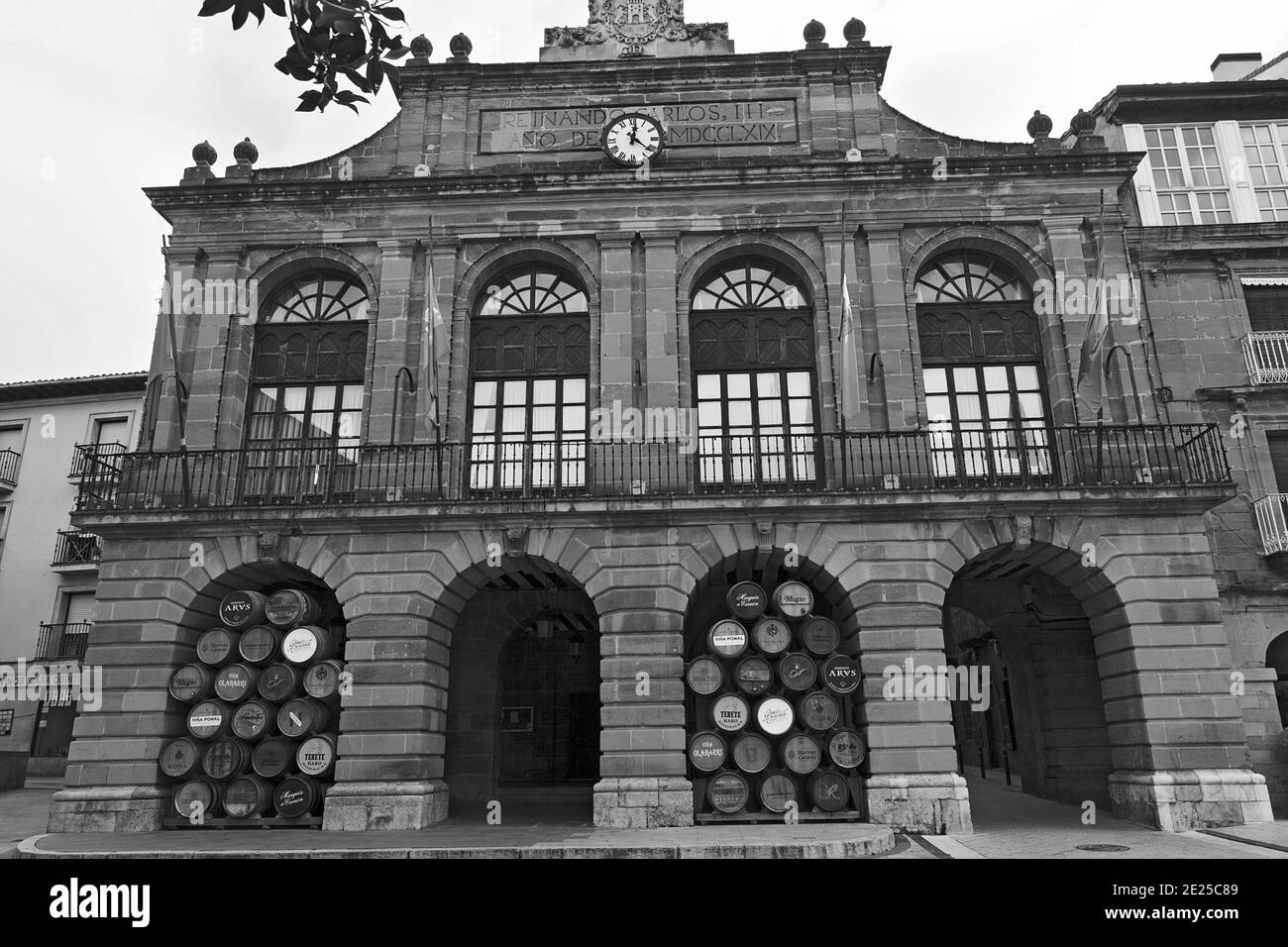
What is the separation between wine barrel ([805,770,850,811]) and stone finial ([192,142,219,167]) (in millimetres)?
16772

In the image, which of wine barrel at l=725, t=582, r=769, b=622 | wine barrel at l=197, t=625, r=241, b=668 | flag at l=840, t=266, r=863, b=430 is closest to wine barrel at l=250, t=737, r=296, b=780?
wine barrel at l=197, t=625, r=241, b=668

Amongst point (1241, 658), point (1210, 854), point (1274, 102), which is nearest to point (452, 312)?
point (1210, 854)

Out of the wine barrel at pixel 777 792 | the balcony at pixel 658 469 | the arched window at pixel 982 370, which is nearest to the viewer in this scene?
the wine barrel at pixel 777 792

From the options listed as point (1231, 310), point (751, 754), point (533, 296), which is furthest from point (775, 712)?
point (1231, 310)

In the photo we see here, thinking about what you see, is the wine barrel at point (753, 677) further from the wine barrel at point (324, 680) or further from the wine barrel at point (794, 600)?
the wine barrel at point (324, 680)

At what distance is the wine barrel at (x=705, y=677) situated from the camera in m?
14.7

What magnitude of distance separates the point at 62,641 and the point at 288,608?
685 inches

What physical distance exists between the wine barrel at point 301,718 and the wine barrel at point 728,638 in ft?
21.7

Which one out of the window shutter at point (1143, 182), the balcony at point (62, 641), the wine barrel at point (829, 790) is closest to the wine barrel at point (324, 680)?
the wine barrel at point (829, 790)

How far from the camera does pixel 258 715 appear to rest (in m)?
15.0

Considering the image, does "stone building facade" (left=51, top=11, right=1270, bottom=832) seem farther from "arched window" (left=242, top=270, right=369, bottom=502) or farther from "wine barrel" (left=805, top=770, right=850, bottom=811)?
"wine barrel" (left=805, top=770, right=850, bottom=811)

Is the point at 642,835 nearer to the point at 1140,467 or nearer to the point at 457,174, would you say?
the point at 1140,467

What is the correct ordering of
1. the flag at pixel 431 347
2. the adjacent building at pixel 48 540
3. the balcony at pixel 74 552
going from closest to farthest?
the flag at pixel 431 347
the adjacent building at pixel 48 540
the balcony at pixel 74 552
